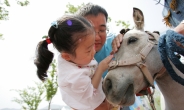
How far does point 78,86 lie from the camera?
1.70 metres

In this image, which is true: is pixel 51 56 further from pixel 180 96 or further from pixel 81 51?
pixel 180 96

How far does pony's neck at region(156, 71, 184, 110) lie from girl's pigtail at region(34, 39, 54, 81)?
4.04 feet

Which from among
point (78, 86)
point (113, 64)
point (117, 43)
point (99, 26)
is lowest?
point (78, 86)

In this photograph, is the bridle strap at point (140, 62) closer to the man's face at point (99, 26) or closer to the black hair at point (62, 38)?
the black hair at point (62, 38)

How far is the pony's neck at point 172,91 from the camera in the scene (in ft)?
5.81

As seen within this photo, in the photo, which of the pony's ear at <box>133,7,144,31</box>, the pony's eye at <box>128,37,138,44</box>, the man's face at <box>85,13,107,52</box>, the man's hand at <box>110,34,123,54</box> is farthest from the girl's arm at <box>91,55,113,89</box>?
the pony's ear at <box>133,7,144,31</box>

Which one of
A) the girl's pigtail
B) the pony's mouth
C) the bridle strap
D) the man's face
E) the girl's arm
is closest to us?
the pony's mouth

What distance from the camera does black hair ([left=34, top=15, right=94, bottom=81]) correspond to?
176cm

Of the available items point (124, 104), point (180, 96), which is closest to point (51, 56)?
point (124, 104)

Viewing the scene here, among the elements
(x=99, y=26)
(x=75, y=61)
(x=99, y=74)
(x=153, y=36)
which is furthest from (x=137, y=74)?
(x=99, y=26)

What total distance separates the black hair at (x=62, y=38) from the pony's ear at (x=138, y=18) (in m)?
0.60

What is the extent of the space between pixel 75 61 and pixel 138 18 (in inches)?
37.2

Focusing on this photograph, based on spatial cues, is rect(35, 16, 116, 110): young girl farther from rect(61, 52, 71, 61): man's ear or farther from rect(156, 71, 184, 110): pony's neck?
rect(156, 71, 184, 110): pony's neck

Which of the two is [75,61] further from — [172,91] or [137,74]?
[172,91]
